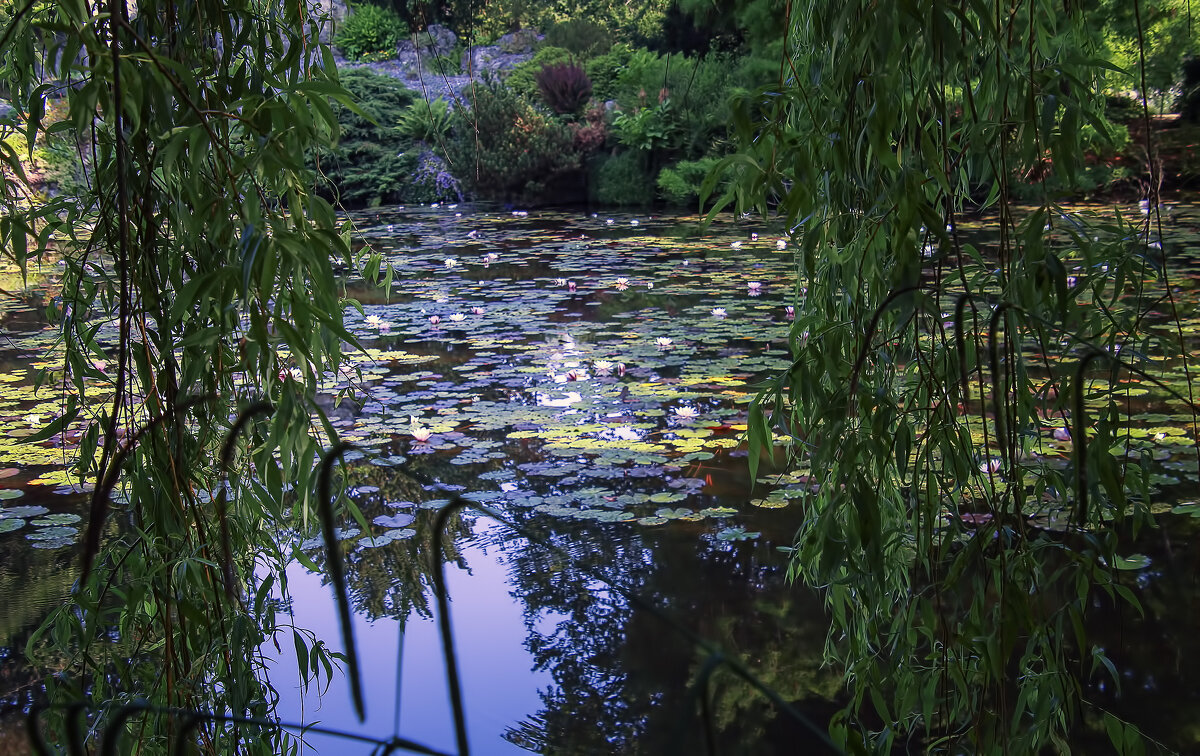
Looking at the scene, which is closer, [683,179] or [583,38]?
[683,179]

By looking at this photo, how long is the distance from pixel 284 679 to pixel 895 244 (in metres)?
1.67

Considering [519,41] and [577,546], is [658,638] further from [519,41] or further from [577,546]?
[519,41]

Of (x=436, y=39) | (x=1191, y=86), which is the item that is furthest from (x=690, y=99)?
(x=436, y=39)

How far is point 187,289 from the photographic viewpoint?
88 centimetres

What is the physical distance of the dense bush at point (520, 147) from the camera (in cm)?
981

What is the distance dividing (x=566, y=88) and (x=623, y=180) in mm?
1842

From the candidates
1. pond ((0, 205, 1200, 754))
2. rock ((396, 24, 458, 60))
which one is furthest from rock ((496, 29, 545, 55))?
pond ((0, 205, 1200, 754))

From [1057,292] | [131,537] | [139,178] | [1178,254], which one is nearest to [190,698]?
[131,537]

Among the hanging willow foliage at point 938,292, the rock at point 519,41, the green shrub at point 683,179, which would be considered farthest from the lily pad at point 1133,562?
the rock at point 519,41

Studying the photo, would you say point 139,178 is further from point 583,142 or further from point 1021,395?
point 583,142

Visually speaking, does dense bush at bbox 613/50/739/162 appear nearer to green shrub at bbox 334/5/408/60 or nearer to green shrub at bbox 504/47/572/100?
green shrub at bbox 504/47/572/100

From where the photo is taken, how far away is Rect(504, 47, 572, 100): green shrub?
1183 centimetres

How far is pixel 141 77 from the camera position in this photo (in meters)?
0.96

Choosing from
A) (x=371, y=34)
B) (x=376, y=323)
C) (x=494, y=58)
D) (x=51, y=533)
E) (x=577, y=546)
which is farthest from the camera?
(x=371, y=34)
